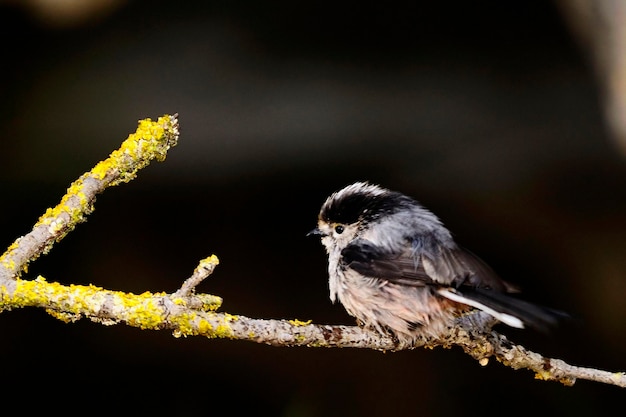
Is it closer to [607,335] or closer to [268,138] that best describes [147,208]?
[268,138]

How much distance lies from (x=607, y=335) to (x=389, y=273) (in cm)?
209

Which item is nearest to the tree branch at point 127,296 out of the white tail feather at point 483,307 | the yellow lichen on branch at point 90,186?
the yellow lichen on branch at point 90,186

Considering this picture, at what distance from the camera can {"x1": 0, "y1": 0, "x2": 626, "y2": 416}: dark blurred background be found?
137 inches

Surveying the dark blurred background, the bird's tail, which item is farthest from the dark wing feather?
the dark blurred background

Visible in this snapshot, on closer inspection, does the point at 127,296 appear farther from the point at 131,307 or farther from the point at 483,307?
the point at 483,307

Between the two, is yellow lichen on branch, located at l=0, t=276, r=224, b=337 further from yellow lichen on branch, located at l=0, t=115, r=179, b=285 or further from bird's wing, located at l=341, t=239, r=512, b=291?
bird's wing, located at l=341, t=239, r=512, b=291

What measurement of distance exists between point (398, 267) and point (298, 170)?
1628 millimetres

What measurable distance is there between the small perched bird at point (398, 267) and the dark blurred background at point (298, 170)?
4.00 ft

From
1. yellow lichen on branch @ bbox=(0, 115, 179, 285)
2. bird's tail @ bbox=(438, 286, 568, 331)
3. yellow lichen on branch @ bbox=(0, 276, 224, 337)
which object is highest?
yellow lichen on branch @ bbox=(0, 115, 179, 285)

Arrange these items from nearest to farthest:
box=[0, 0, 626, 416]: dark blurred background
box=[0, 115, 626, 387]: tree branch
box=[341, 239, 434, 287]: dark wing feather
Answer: box=[0, 115, 626, 387]: tree branch
box=[341, 239, 434, 287]: dark wing feather
box=[0, 0, 626, 416]: dark blurred background

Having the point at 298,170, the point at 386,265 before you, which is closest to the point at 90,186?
the point at 386,265

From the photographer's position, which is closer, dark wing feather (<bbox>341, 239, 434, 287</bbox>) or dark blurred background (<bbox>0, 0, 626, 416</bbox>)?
dark wing feather (<bbox>341, 239, 434, 287</bbox>)

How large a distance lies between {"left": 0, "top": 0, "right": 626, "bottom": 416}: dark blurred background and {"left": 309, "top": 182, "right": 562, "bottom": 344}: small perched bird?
122 cm

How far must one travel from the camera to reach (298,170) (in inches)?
147
